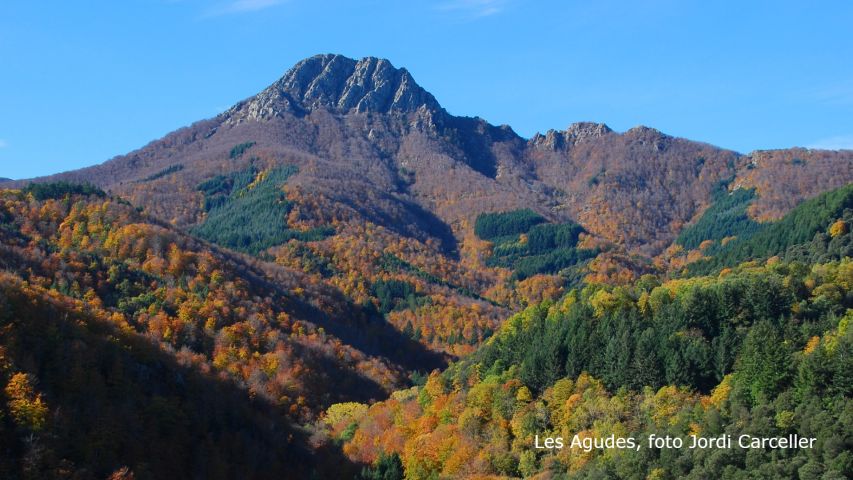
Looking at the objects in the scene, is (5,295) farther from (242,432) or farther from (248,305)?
(248,305)

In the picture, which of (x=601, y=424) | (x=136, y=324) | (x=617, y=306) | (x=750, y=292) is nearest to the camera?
(x=601, y=424)

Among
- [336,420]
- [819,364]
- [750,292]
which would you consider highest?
[750,292]

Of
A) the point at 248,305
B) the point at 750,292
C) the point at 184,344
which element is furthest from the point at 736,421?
the point at 248,305

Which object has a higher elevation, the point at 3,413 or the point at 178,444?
the point at 3,413

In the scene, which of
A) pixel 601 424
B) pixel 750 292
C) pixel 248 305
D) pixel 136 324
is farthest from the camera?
pixel 248 305

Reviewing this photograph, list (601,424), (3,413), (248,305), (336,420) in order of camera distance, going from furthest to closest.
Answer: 1. (248,305)
2. (336,420)
3. (601,424)
4. (3,413)

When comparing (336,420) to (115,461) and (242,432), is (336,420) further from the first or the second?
(115,461)

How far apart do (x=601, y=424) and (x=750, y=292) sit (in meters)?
27.5

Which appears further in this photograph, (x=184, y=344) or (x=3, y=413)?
(x=184, y=344)

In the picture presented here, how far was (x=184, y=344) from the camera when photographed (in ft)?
500

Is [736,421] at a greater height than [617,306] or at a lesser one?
lesser

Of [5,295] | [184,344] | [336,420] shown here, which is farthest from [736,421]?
[184,344]

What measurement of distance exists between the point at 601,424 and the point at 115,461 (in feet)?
161

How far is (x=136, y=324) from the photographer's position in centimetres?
14788
